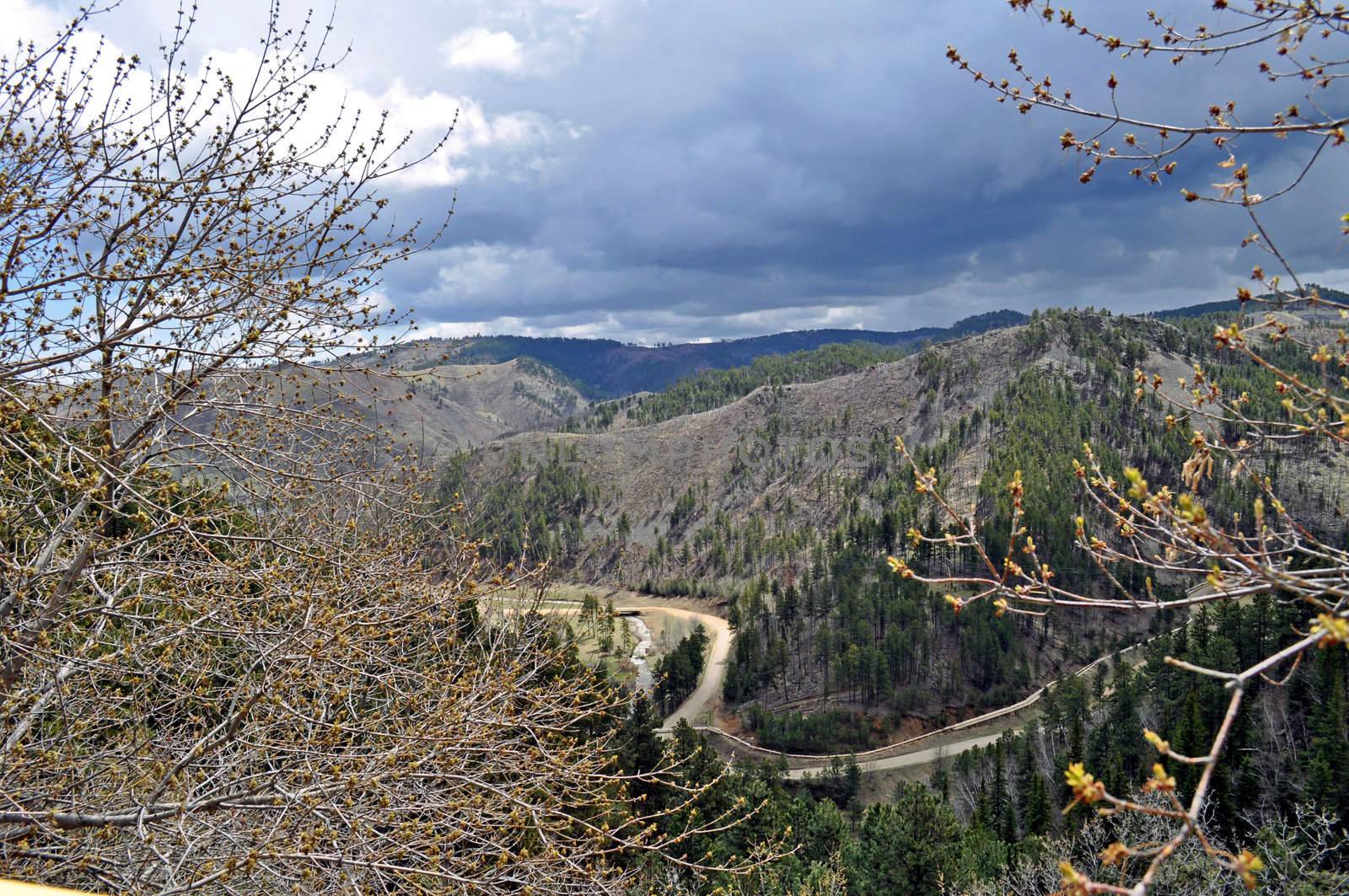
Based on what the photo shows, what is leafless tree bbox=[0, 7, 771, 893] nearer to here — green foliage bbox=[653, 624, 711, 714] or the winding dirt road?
the winding dirt road

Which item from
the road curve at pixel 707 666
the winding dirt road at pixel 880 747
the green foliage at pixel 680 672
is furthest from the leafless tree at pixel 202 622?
the green foliage at pixel 680 672

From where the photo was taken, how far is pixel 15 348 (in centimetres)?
649

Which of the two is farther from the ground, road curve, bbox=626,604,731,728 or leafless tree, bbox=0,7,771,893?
leafless tree, bbox=0,7,771,893

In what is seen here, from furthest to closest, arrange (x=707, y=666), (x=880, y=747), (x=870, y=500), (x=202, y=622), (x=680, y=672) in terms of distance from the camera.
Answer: (x=870, y=500), (x=707, y=666), (x=680, y=672), (x=880, y=747), (x=202, y=622)

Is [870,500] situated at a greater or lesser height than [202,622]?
lesser

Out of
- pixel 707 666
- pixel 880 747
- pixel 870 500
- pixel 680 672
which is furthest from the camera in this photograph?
pixel 870 500

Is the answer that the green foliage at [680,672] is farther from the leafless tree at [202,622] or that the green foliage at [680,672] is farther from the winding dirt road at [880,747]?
the leafless tree at [202,622]

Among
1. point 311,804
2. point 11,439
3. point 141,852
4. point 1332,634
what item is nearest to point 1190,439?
point 1332,634

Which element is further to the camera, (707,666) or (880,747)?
(707,666)

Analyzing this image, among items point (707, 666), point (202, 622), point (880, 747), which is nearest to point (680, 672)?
point (707, 666)

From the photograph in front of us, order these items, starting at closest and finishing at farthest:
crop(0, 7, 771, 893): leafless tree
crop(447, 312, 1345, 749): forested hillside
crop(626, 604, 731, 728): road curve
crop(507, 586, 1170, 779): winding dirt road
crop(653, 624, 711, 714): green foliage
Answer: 1. crop(0, 7, 771, 893): leafless tree
2. crop(507, 586, 1170, 779): winding dirt road
3. crop(653, 624, 711, 714): green foliage
4. crop(626, 604, 731, 728): road curve
5. crop(447, 312, 1345, 749): forested hillside

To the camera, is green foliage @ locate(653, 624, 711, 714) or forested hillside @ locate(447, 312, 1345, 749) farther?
forested hillside @ locate(447, 312, 1345, 749)

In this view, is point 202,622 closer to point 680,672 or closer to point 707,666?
point 680,672

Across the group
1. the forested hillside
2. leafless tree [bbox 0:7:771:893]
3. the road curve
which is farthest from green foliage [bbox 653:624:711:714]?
leafless tree [bbox 0:7:771:893]
